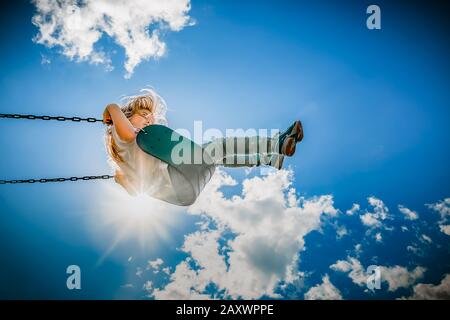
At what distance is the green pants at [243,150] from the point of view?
239cm

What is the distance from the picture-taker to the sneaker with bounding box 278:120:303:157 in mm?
2260

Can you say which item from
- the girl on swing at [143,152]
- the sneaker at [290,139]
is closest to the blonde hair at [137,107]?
the girl on swing at [143,152]

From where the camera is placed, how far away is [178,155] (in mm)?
2064

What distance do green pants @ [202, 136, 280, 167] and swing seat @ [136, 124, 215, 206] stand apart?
0.77 feet

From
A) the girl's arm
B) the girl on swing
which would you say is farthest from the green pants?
the girl's arm

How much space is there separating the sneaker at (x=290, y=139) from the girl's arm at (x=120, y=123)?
1402 mm

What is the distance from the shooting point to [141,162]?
228cm

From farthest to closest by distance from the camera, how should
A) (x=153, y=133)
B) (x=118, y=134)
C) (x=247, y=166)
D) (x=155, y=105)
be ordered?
(x=155, y=105)
(x=247, y=166)
(x=118, y=134)
(x=153, y=133)

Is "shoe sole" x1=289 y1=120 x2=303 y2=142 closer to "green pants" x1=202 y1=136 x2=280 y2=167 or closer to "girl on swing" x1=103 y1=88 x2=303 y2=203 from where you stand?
"girl on swing" x1=103 y1=88 x2=303 y2=203

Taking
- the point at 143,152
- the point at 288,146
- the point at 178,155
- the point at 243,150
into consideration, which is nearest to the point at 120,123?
the point at 143,152

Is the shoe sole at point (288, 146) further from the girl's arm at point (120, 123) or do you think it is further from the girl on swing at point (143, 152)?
the girl's arm at point (120, 123)
